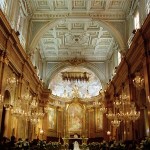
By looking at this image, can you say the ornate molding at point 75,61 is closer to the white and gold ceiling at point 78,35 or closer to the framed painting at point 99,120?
the white and gold ceiling at point 78,35

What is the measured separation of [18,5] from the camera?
55.4ft

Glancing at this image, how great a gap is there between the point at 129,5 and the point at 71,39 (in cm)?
758

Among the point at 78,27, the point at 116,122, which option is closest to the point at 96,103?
the point at 78,27

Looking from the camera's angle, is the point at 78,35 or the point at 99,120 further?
the point at 99,120

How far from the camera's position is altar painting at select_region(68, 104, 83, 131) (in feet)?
101

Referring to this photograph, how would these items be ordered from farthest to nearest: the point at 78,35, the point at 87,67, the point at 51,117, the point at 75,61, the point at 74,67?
the point at 74,67, the point at 51,117, the point at 87,67, the point at 75,61, the point at 78,35

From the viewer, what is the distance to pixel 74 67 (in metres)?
30.7

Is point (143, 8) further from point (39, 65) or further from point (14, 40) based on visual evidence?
point (39, 65)

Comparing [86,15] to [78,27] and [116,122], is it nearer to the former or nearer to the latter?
[78,27]

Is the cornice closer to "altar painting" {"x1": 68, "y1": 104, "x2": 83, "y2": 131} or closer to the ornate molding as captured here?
the ornate molding

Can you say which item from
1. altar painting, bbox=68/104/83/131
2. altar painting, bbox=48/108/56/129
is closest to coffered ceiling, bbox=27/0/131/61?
altar painting, bbox=48/108/56/129

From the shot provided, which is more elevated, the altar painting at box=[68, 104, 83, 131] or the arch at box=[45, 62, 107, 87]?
the arch at box=[45, 62, 107, 87]

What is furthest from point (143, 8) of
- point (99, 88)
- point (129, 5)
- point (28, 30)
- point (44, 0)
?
point (99, 88)

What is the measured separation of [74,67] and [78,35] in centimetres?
733
